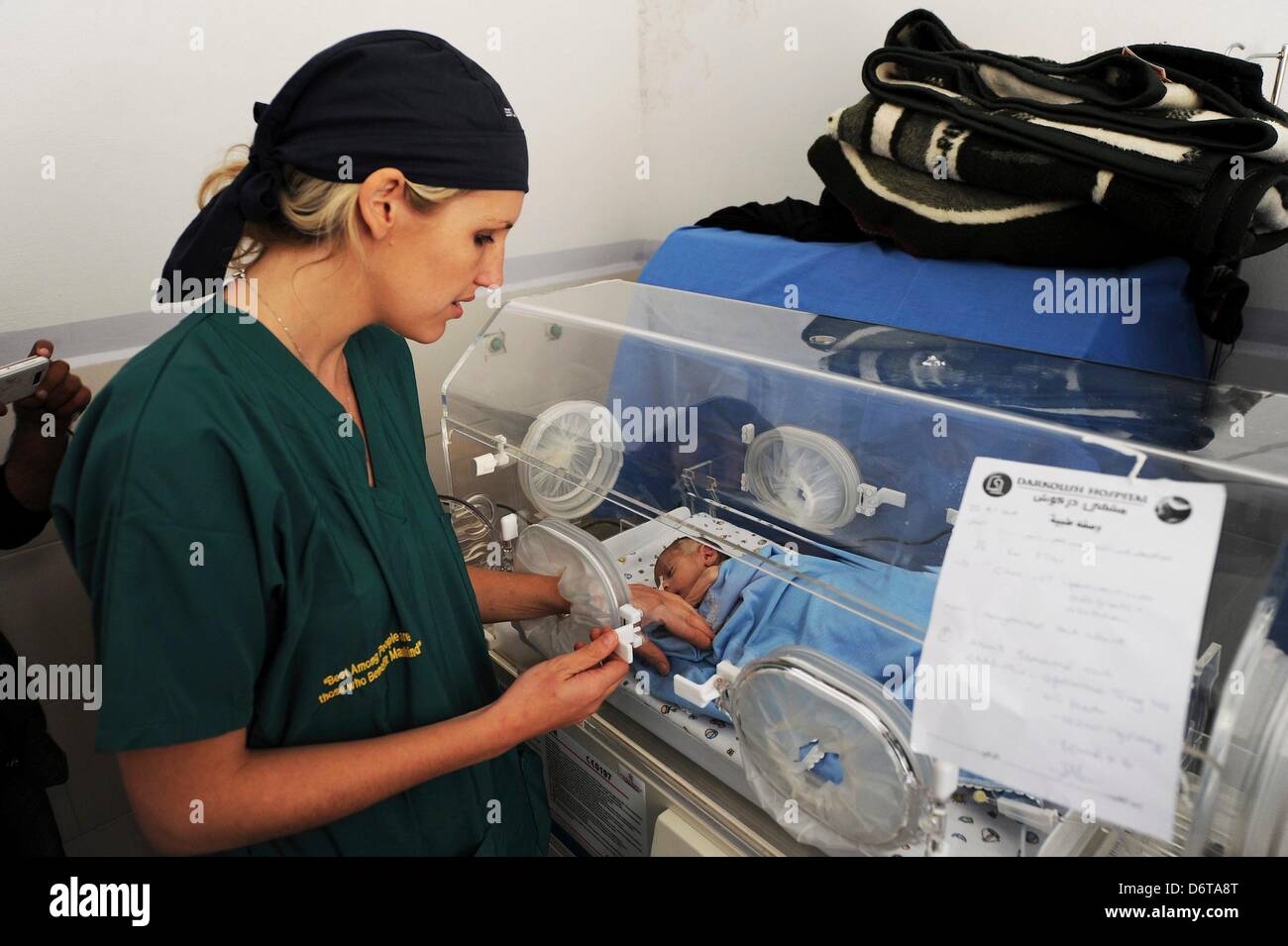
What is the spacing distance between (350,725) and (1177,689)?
0.74m

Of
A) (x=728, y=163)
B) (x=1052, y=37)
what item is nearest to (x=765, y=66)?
(x=728, y=163)

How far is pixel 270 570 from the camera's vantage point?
0.75 meters

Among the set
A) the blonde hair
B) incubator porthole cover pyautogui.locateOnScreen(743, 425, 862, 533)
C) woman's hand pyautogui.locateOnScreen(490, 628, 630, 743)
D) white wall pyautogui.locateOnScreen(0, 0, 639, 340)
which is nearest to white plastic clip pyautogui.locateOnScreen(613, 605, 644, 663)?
woman's hand pyautogui.locateOnScreen(490, 628, 630, 743)

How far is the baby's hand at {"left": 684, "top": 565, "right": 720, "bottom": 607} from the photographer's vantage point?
3.71ft

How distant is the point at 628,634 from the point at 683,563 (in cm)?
19

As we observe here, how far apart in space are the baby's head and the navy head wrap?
1.80ft

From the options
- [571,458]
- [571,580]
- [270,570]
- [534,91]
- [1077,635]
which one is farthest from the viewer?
[534,91]

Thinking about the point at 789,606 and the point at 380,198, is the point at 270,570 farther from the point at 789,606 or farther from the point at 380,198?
the point at 789,606

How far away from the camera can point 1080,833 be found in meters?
0.76

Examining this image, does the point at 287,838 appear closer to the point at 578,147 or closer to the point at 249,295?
the point at 249,295

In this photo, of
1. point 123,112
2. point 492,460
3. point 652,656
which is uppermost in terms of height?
point 123,112

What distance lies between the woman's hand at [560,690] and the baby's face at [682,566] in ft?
0.63

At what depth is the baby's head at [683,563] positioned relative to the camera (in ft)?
3.71

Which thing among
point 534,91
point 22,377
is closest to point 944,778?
point 22,377
